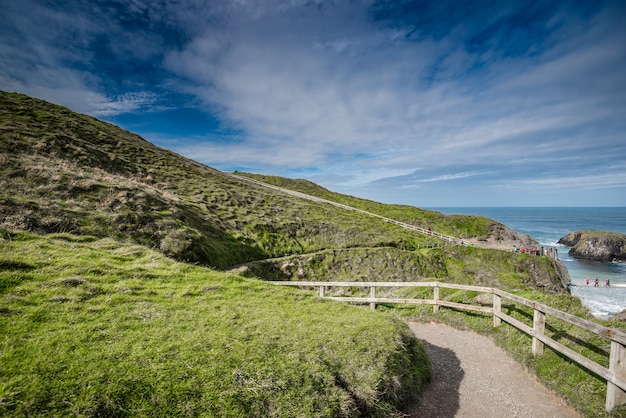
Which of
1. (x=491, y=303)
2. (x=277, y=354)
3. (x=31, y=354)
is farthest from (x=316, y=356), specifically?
(x=491, y=303)

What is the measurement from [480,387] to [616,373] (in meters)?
3.30

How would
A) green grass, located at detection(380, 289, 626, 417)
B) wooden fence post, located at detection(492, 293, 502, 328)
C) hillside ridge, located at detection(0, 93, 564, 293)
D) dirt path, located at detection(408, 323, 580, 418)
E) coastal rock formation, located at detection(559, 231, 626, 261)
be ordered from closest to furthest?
green grass, located at detection(380, 289, 626, 417) → dirt path, located at detection(408, 323, 580, 418) → wooden fence post, located at detection(492, 293, 502, 328) → hillside ridge, located at detection(0, 93, 564, 293) → coastal rock formation, located at detection(559, 231, 626, 261)

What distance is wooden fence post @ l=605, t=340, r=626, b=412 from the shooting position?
19.7 ft

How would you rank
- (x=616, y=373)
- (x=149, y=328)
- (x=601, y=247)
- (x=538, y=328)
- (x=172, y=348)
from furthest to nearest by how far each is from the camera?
1. (x=601, y=247)
2. (x=538, y=328)
3. (x=149, y=328)
4. (x=616, y=373)
5. (x=172, y=348)

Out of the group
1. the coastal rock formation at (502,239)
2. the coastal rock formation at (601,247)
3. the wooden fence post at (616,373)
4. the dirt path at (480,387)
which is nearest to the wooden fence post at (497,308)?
the dirt path at (480,387)

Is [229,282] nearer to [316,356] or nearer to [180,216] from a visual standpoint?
[316,356]

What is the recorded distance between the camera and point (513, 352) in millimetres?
9602

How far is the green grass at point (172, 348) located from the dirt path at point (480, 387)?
649 mm

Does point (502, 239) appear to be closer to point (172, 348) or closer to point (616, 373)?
point (616, 373)

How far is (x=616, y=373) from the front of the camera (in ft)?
19.9

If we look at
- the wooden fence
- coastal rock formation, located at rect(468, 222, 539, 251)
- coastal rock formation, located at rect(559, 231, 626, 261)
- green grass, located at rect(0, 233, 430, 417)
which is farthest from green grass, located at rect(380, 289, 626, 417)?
coastal rock formation, located at rect(559, 231, 626, 261)

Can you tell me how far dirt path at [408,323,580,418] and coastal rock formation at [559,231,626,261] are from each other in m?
80.7

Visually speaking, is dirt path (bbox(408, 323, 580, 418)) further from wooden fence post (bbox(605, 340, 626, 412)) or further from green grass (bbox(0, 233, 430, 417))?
wooden fence post (bbox(605, 340, 626, 412))

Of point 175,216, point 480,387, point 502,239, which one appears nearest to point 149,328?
point 480,387
